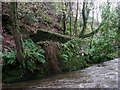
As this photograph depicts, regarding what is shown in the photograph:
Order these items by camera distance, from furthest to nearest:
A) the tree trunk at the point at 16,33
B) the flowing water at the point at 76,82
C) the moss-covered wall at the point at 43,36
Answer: the moss-covered wall at the point at 43,36 < the tree trunk at the point at 16,33 < the flowing water at the point at 76,82

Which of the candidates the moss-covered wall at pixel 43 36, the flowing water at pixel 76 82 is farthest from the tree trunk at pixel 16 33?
the moss-covered wall at pixel 43 36

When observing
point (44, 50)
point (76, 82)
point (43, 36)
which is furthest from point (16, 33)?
point (43, 36)

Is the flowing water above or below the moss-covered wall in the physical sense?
below

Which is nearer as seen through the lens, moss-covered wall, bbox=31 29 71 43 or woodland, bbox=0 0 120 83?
woodland, bbox=0 0 120 83

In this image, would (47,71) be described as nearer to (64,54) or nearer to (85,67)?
(64,54)

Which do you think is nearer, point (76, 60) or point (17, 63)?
point (17, 63)

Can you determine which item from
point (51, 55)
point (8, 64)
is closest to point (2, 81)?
point (8, 64)

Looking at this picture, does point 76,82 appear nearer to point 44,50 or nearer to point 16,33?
point 44,50

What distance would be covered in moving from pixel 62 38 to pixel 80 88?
4894 mm

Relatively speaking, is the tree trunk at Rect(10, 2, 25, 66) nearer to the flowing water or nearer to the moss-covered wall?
the flowing water

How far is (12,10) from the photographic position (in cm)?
424

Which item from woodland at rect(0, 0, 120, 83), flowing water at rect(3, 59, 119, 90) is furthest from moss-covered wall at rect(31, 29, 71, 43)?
flowing water at rect(3, 59, 119, 90)

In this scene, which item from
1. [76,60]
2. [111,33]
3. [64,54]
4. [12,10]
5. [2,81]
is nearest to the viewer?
[111,33]

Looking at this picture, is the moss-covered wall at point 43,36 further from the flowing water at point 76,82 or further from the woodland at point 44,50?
the flowing water at point 76,82
